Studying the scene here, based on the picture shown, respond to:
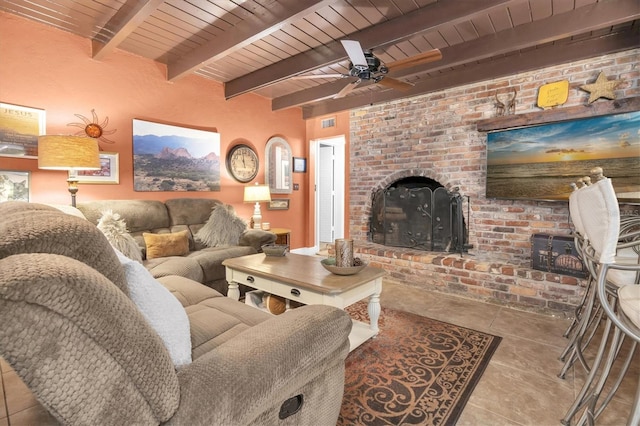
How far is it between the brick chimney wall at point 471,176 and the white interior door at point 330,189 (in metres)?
1.46

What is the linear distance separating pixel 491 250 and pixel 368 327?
208 cm

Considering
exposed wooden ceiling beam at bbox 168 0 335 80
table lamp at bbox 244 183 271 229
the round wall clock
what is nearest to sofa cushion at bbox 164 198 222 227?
table lamp at bbox 244 183 271 229

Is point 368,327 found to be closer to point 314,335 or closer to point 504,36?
A: point 314,335

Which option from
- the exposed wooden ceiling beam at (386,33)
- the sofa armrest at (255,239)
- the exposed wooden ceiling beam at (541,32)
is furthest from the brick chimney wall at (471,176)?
the exposed wooden ceiling beam at (386,33)

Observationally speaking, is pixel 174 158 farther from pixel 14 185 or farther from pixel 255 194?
pixel 14 185

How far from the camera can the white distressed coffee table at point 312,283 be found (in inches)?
75.8

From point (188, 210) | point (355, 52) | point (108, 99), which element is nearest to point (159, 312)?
point (355, 52)

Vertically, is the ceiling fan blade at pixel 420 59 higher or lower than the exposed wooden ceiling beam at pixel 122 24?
lower

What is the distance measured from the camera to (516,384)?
1755 millimetres

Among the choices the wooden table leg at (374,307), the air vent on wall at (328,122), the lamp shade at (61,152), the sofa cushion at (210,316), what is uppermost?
the air vent on wall at (328,122)

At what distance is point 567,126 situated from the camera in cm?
305

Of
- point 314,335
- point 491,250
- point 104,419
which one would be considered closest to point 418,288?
point 491,250

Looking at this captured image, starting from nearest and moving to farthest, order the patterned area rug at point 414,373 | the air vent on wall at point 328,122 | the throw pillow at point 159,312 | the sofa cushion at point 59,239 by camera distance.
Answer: the sofa cushion at point 59,239
the throw pillow at point 159,312
the patterned area rug at point 414,373
the air vent on wall at point 328,122

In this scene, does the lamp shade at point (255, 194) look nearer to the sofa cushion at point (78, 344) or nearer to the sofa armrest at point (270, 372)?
the sofa armrest at point (270, 372)
